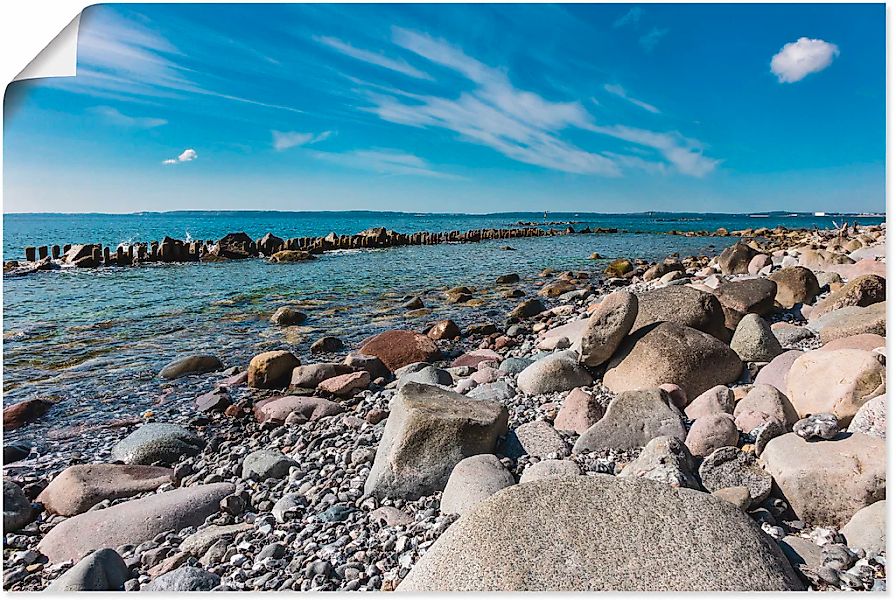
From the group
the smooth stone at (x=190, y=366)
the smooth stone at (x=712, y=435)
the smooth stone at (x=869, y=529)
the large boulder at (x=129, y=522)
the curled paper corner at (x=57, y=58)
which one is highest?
the curled paper corner at (x=57, y=58)

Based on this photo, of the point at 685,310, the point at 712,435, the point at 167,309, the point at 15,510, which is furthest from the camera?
the point at 167,309

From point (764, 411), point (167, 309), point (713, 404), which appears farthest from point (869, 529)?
point (167, 309)

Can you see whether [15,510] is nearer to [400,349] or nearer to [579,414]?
[579,414]

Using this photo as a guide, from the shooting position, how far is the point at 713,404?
11.9ft

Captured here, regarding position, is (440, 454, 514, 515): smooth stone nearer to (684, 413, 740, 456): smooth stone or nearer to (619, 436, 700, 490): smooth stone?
(619, 436, 700, 490): smooth stone

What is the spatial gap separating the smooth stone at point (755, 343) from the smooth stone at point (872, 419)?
2244 millimetres

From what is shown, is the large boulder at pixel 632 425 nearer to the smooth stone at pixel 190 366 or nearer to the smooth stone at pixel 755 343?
the smooth stone at pixel 755 343

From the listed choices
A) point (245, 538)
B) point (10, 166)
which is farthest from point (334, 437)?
point (10, 166)

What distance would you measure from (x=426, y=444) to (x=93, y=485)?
2.26m

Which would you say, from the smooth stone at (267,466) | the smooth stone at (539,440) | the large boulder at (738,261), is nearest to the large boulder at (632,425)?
the smooth stone at (539,440)

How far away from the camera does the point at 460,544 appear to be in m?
1.94

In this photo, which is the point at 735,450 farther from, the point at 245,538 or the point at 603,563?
the point at 245,538

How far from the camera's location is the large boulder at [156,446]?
4.04 meters

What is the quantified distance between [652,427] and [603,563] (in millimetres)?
1802
